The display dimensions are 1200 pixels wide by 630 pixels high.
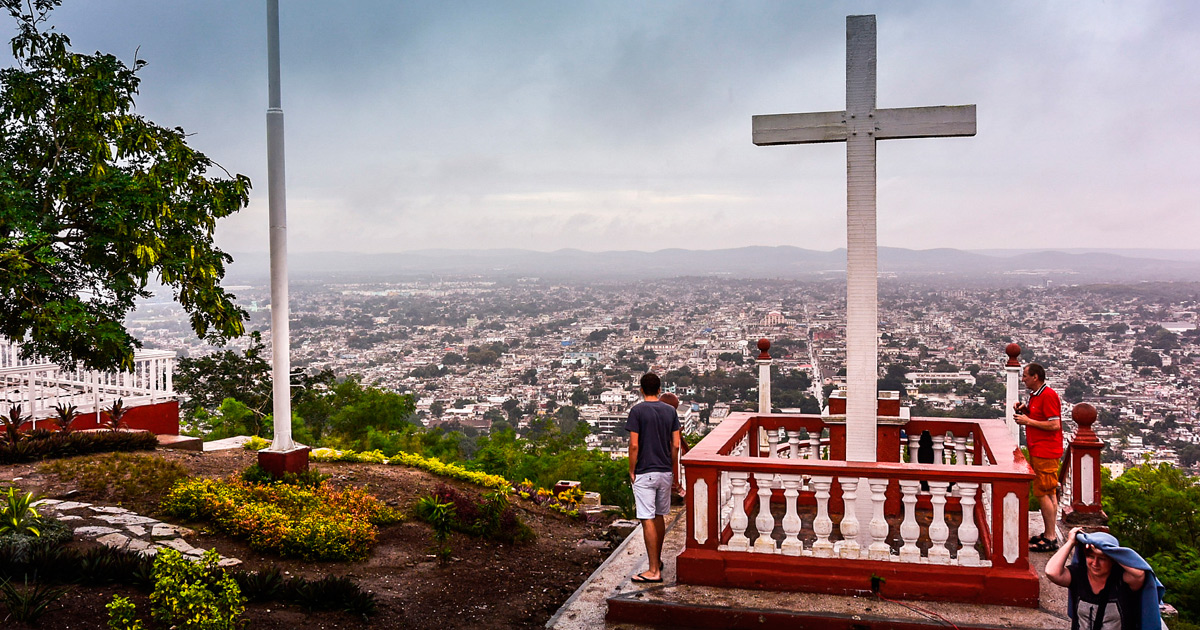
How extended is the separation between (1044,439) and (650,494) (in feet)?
11.9

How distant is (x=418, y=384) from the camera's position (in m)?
31.4

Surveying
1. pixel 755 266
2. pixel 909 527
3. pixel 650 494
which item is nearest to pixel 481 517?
pixel 650 494

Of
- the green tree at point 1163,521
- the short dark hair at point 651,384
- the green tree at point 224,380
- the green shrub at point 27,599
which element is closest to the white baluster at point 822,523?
the short dark hair at point 651,384

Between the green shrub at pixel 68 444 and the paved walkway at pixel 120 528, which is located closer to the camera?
the paved walkway at pixel 120 528

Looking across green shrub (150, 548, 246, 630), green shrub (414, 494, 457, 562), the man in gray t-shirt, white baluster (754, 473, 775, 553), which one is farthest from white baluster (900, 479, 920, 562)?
green shrub (150, 548, 246, 630)

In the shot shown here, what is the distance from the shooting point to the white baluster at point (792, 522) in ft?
19.8

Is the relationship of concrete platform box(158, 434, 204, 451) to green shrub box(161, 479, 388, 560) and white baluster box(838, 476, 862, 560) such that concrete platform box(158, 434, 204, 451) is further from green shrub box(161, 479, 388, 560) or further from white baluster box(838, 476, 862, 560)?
white baluster box(838, 476, 862, 560)

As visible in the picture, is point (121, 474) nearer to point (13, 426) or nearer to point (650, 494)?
point (13, 426)

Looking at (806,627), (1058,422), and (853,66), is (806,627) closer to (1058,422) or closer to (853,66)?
(1058,422)

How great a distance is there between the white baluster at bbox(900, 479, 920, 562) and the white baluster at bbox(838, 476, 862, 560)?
12.5 inches

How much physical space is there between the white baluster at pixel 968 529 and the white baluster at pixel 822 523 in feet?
2.92

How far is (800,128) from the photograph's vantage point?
6.71 meters

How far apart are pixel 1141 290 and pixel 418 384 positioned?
25965 mm

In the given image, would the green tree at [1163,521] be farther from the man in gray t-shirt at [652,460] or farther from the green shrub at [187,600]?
the green shrub at [187,600]
